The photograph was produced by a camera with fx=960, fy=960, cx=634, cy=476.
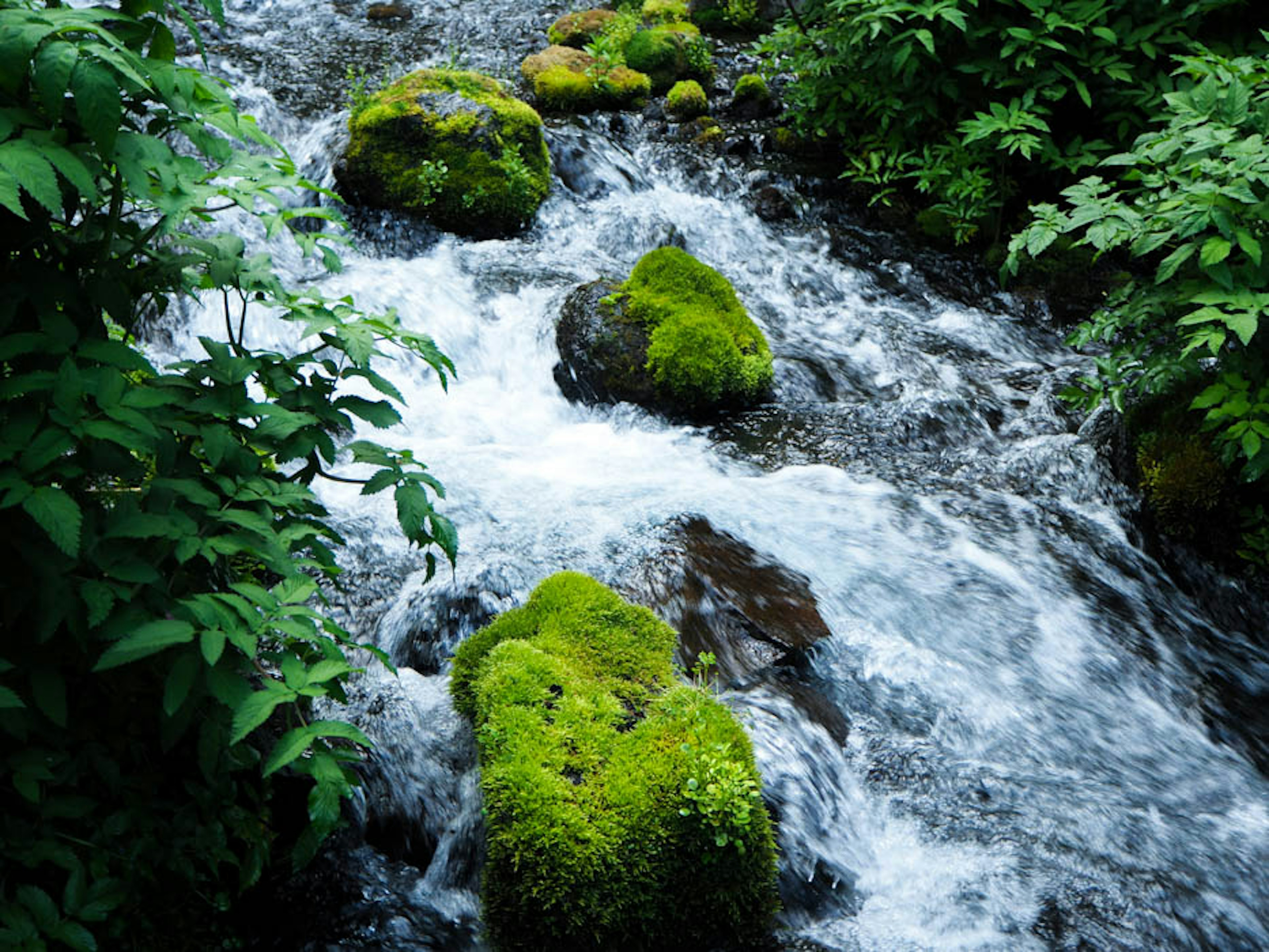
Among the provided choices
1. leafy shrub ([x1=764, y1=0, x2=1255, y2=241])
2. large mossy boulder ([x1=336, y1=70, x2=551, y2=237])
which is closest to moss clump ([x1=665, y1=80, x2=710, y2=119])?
leafy shrub ([x1=764, y1=0, x2=1255, y2=241])

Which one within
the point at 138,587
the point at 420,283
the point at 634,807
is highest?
the point at 138,587

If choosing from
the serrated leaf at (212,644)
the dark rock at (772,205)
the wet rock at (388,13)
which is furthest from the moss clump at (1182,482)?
the wet rock at (388,13)

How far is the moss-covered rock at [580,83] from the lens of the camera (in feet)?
36.8

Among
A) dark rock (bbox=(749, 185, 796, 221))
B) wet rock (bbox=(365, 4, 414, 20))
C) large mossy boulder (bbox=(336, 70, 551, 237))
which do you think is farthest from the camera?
wet rock (bbox=(365, 4, 414, 20))

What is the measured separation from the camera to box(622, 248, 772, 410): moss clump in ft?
22.2

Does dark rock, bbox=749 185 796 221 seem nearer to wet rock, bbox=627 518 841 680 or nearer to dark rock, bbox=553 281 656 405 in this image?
dark rock, bbox=553 281 656 405

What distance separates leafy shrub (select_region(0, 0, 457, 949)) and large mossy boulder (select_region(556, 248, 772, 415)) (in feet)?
13.2

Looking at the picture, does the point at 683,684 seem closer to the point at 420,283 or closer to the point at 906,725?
the point at 906,725

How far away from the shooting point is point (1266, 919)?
3.50 metres

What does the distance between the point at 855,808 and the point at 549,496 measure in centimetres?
259

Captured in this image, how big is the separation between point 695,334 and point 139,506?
189 inches

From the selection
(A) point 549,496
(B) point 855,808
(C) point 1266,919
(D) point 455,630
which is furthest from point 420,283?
(C) point 1266,919

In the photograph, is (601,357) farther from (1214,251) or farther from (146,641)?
(146,641)

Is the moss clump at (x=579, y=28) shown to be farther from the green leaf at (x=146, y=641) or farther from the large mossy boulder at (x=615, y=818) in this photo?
the green leaf at (x=146, y=641)
